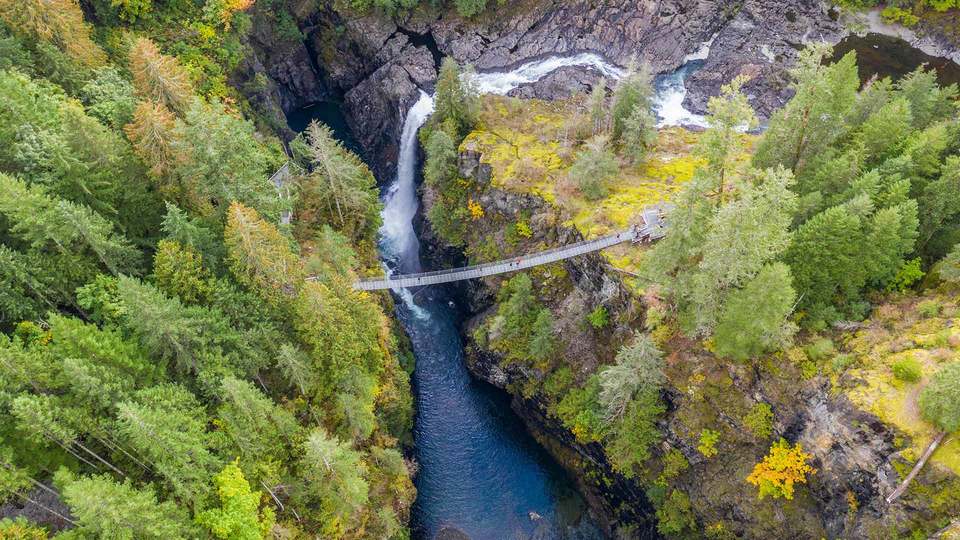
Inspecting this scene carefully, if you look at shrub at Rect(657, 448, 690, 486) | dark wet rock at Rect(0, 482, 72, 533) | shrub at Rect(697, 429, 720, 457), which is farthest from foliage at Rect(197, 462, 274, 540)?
shrub at Rect(697, 429, 720, 457)

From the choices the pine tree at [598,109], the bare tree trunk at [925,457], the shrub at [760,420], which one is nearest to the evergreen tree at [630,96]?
the pine tree at [598,109]

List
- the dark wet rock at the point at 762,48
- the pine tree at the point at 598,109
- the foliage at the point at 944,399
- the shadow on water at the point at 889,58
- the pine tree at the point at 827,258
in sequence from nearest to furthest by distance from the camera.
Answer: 1. the foliage at the point at 944,399
2. the pine tree at the point at 827,258
3. the pine tree at the point at 598,109
4. the shadow on water at the point at 889,58
5. the dark wet rock at the point at 762,48

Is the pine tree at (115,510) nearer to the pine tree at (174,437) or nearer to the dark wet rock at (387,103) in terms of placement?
the pine tree at (174,437)

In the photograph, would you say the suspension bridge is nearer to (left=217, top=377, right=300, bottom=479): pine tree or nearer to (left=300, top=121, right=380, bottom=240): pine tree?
(left=300, top=121, right=380, bottom=240): pine tree

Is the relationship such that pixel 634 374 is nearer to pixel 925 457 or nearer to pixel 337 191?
pixel 925 457

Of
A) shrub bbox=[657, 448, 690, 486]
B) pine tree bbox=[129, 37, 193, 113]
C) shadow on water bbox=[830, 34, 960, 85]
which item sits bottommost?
shrub bbox=[657, 448, 690, 486]

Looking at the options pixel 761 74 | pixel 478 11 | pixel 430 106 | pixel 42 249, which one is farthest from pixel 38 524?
pixel 761 74
